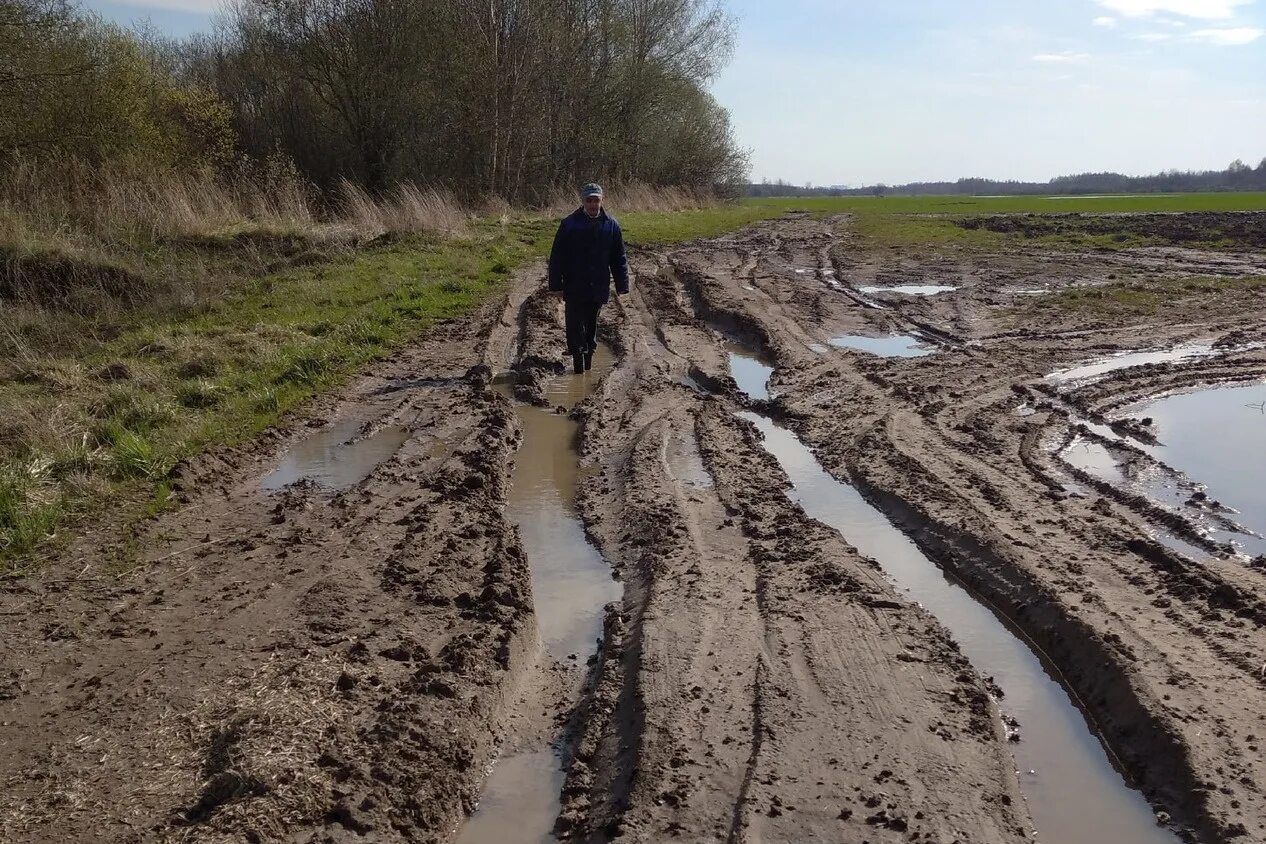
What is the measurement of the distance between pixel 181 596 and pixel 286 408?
3.94 metres

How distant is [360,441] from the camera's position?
795 cm

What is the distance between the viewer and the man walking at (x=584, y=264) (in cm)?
1026

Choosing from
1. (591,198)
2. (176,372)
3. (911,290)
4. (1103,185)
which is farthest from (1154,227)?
(1103,185)

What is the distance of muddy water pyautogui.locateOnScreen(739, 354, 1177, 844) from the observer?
3457 millimetres

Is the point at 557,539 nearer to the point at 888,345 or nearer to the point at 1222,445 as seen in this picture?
the point at 1222,445

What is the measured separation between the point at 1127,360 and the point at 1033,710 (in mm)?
8322

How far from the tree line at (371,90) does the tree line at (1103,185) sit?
54648 millimetres

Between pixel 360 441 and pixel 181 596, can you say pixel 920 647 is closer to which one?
pixel 181 596

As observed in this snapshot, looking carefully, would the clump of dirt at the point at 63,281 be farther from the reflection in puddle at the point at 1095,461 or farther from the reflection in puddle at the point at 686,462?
the reflection in puddle at the point at 1095,461

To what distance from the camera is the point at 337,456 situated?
7.57 m

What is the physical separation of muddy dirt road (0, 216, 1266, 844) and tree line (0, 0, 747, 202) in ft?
44.8

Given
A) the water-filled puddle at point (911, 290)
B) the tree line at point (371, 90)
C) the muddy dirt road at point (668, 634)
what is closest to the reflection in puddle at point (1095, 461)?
the muddy dirt road at point (668, 634)

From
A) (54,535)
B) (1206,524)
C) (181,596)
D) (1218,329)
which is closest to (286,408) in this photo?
(54,535)

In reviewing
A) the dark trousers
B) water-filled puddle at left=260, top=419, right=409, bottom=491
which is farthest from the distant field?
water-filled puddle at left=260, top=419, right=409, bottom=491
